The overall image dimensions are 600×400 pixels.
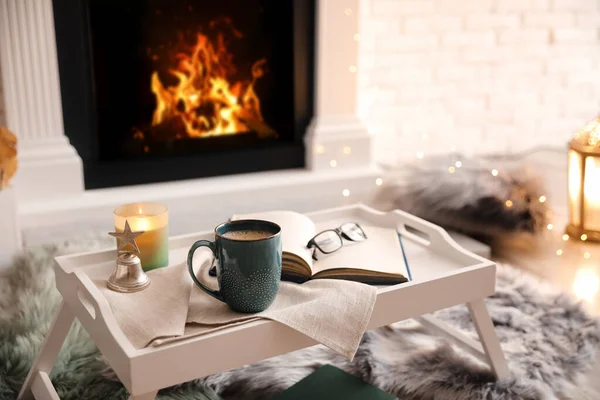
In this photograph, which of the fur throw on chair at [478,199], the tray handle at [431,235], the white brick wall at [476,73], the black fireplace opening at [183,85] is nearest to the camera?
the tray handle at [431,235]

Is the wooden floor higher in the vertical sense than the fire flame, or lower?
lower

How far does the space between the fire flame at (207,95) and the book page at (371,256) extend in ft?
3.72

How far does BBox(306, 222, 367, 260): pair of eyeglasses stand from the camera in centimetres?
131

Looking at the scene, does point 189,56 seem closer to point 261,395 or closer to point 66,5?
point 66,5

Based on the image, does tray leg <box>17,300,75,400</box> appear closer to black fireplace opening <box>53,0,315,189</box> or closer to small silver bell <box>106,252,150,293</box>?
small silver bell <box>106,252,150,293</box>

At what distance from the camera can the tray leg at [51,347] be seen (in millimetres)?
1275

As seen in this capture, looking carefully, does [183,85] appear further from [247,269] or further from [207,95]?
[247,269]

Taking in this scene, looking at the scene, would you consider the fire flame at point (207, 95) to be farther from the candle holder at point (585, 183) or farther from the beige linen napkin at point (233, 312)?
the beige linen napkin at point (233, 312)

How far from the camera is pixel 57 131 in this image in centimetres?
213

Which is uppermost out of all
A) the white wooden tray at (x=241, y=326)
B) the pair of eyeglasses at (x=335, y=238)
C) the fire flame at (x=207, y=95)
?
the fire flame at (x=207, y=95)

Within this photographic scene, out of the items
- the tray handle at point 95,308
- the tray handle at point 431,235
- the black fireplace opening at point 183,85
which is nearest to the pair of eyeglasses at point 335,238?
the tray handle at point 431,235

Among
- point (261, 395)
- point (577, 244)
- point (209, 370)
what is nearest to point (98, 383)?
point (261, 395)

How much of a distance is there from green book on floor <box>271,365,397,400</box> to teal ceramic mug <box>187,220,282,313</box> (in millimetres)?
255

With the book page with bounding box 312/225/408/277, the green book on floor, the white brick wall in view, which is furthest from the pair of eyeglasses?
the white brick wall
